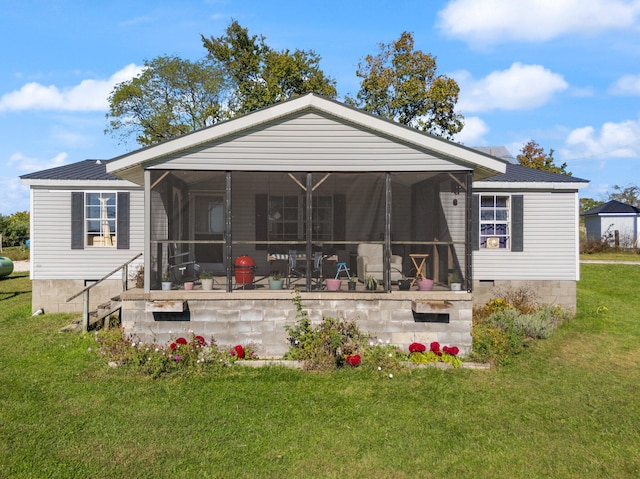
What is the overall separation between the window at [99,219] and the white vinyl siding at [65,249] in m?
0.14

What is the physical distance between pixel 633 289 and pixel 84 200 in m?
16.9

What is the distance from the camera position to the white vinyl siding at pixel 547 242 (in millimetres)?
12242

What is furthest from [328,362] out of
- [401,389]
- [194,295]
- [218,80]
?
[218,80]

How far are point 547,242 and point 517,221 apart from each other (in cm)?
97

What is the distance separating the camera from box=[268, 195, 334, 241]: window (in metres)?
11.4

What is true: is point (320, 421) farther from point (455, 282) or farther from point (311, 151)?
point (311, 151)

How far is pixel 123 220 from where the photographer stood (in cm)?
1195

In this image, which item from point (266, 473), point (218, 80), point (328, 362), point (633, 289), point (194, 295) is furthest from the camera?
point (218, 80)

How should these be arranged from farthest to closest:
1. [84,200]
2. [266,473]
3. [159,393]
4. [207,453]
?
[84,200]
[159,393]
[207,453]
[266,473]

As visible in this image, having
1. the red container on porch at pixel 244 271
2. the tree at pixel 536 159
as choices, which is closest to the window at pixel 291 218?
the red container on porch at pixel 244 271

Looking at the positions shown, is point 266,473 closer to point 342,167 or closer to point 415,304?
point 415,304

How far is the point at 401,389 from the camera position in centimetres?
682

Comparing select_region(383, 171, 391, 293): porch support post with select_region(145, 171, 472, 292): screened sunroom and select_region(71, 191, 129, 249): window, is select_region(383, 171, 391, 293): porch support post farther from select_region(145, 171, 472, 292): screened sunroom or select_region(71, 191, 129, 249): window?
select_region(71, 191, 129, 249): window

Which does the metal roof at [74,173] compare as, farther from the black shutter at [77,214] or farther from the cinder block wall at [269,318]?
the cinder block wall at [269,318]
